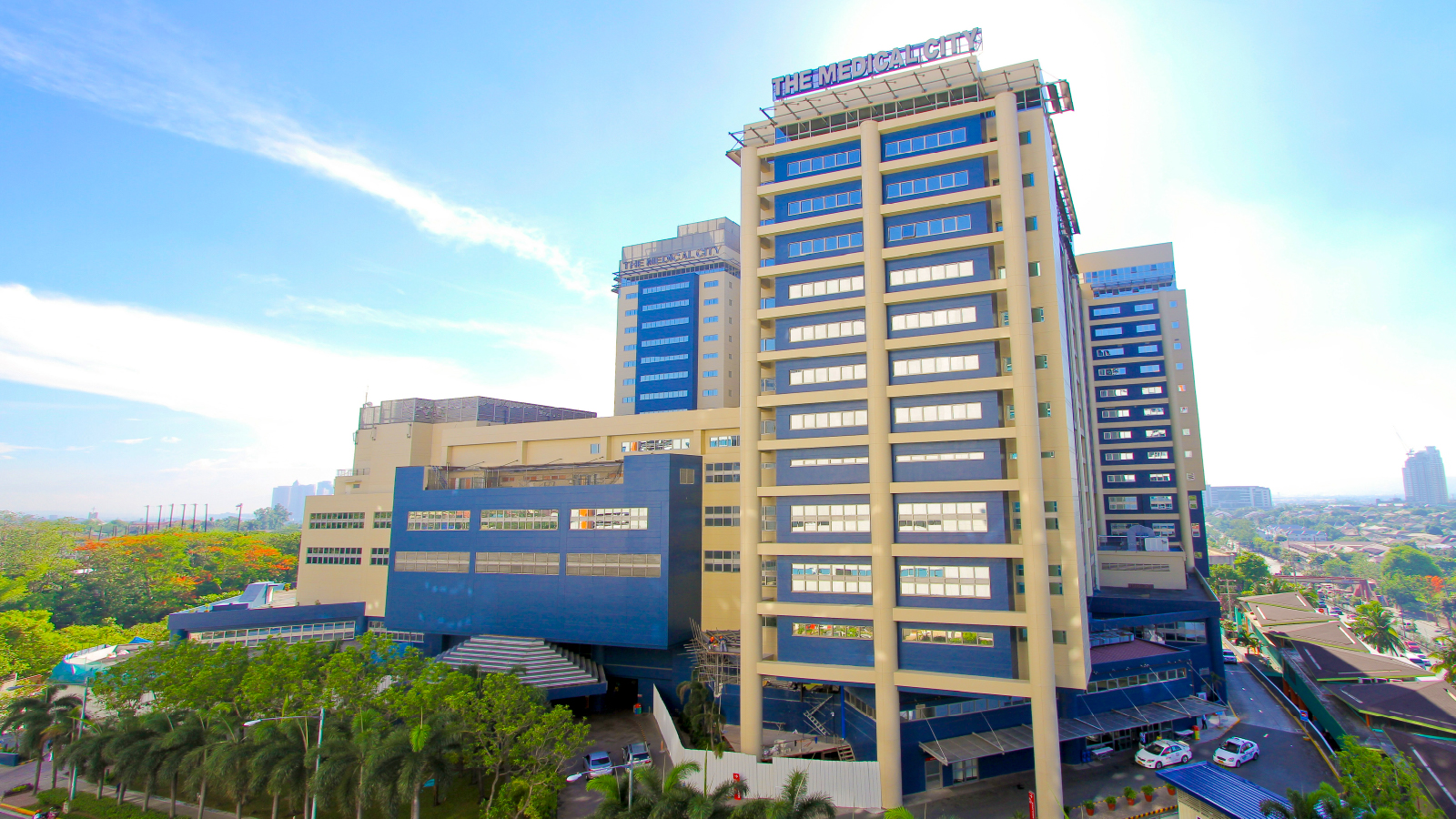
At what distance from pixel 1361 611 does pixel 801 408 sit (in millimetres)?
84007

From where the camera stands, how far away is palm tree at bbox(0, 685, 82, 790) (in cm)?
4541

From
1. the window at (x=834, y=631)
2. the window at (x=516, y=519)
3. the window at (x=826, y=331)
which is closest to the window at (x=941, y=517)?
the window at (x=834, y=631)

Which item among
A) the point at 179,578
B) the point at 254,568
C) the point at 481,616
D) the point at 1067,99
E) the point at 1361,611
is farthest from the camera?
the point at 254,568

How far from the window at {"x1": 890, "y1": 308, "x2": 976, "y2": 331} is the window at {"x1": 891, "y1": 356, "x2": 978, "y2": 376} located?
2.20m

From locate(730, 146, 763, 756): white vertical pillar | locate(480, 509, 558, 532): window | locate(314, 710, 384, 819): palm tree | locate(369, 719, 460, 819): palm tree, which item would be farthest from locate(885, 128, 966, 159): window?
locate(314, 710, 384, 819): palm tree

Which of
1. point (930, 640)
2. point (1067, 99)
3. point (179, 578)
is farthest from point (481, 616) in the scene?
point (179, 578)

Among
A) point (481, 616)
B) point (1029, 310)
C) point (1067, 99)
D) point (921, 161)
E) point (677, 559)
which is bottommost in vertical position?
point (481, 616)

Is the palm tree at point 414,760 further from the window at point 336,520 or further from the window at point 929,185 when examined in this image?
the window at point 929,185

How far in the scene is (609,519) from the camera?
5581cm

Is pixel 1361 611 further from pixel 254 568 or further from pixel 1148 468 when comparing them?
pixel 254 568

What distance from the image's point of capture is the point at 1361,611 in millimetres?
81625

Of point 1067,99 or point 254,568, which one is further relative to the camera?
point 254,568

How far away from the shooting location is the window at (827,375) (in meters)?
44.3

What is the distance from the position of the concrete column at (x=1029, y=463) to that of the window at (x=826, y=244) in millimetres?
9225
